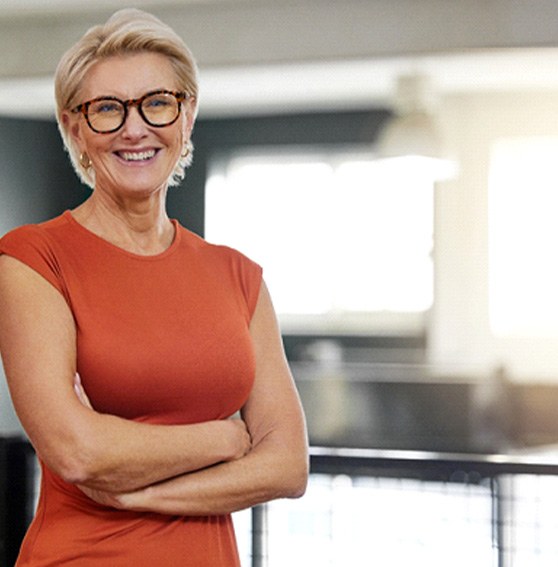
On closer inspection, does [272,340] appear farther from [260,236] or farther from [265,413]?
[260,236]

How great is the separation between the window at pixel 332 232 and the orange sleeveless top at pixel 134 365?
7.85m

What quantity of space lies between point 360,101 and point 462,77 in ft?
3.69

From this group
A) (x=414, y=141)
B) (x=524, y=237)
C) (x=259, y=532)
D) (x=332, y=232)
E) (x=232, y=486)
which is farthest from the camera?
(x=332, y=232)

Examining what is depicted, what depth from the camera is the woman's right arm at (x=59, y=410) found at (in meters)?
1.46

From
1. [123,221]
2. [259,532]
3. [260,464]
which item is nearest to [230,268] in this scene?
[123,221]

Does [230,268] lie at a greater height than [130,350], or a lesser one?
greater

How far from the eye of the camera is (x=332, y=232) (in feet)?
31.6

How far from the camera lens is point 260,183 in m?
9.82

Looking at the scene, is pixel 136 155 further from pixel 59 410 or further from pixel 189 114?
pixel 59 410

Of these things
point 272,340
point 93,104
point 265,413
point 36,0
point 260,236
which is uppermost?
point 36,0

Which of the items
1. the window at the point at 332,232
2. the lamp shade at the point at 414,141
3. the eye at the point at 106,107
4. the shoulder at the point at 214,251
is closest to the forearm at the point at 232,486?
the shoulder at the point at 214,251

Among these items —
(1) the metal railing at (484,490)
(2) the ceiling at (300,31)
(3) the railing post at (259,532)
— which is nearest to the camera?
(1) the metal railing at (484,490)

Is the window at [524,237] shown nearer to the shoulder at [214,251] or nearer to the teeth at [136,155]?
the shoulder at [214,251]

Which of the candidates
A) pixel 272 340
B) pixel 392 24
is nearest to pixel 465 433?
pixel 392 24
